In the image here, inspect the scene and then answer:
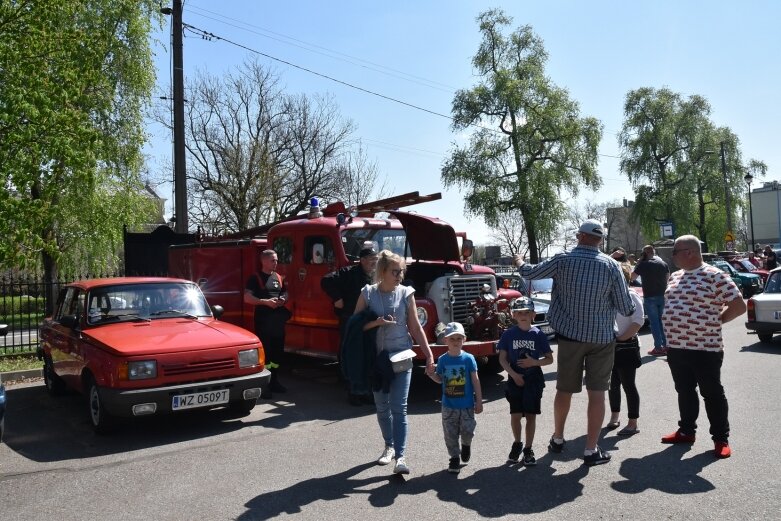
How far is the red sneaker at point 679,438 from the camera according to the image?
5.93m

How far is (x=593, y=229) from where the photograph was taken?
17.9 feet

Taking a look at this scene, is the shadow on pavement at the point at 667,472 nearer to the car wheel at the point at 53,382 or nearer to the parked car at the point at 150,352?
the parked car at the point at 150,352

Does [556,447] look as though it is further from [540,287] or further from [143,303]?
[540,287]

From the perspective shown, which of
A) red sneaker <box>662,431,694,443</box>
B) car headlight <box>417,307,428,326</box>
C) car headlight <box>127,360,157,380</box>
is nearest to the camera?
red sneaker <box>662,431,694,443</box>

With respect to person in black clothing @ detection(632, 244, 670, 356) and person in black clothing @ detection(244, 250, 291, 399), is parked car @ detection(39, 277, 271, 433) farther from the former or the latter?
person in black clothing @ detection(632, 244, 670, 356)

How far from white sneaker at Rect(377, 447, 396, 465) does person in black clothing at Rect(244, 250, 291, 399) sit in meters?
3.27

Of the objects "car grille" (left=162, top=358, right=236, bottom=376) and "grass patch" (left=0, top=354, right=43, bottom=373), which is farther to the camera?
"grass patch" (left=0, top=354, right=43, bottom=373)

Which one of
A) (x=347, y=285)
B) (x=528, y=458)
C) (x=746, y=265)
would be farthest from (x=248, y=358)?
(x=746, y=265)

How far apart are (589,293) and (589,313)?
16 cm

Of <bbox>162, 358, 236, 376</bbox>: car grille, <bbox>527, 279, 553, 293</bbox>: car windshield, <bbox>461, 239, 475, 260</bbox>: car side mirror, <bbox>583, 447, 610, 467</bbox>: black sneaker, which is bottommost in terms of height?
<bbox>583, 447, 610, 467</bbox>: black sneaker

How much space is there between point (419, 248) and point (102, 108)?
14.0 metres

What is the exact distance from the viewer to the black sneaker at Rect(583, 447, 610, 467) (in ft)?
17.6

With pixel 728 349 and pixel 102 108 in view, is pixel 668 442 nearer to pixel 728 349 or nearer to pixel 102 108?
pixel 728 349

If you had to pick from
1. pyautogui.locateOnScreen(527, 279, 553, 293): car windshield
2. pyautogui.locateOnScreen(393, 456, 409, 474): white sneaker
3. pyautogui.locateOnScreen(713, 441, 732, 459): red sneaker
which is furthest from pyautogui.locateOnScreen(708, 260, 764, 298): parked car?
pyautogui.locateOnScreen(393, 456, 409, 474): white sneaker
